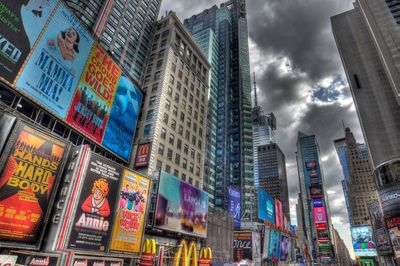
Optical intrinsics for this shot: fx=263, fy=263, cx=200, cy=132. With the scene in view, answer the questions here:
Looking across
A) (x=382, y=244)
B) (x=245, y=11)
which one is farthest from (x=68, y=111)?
(x=245, y=11)

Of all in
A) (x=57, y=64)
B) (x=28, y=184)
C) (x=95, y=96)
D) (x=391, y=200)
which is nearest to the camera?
(x=28, y=184)

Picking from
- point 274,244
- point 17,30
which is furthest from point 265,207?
point 17,30

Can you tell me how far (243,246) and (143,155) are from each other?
3599cm

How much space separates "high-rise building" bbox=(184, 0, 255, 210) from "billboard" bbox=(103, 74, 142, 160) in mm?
71939

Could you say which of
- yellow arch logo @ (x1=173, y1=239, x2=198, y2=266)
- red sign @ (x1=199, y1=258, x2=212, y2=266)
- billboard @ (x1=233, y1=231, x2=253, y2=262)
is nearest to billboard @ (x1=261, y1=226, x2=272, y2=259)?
billboard @ (x1=233, y1=231, x2=253, y2=262)

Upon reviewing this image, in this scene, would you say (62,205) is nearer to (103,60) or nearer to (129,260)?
(129,260)

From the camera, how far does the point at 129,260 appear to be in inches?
1089

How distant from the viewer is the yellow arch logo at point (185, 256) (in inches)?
1404

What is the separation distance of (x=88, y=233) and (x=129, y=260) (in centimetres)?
809

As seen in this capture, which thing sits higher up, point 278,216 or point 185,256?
point 278,216

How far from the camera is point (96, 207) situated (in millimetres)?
22844

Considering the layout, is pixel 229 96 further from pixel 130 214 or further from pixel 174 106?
pixel 130 214

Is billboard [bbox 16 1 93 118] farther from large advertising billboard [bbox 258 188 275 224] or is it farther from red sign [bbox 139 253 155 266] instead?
large advertising billboard [bbox 258 188 275 224]

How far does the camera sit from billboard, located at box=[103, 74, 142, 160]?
36.6 meters
